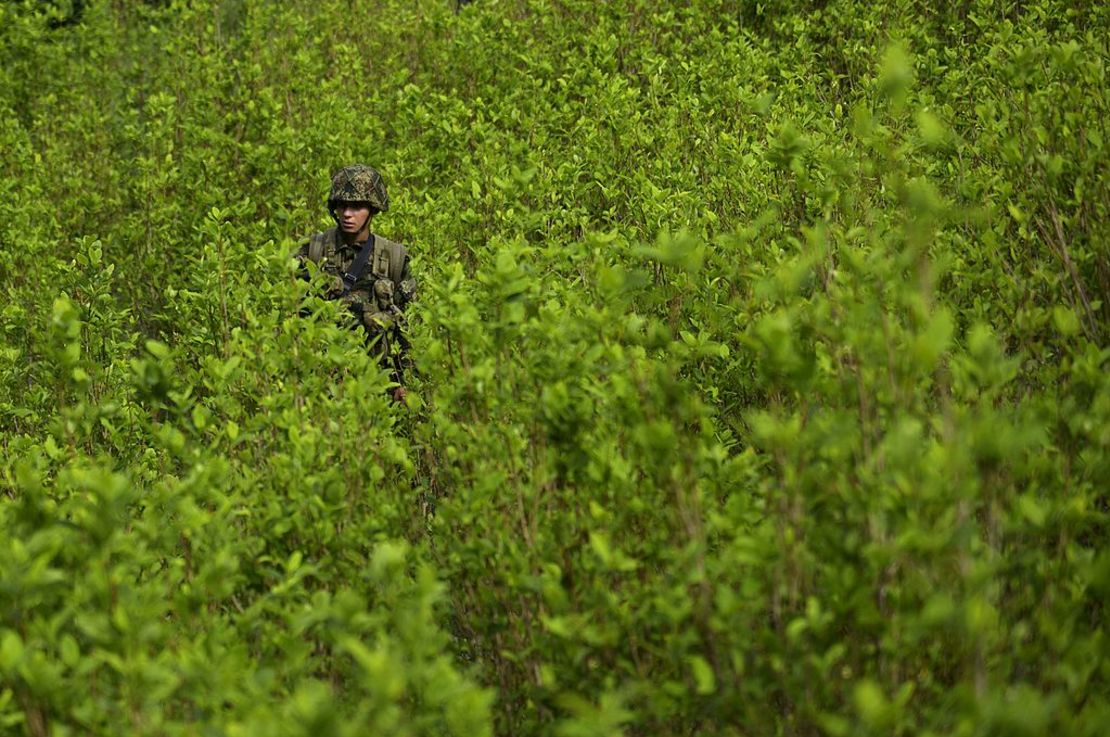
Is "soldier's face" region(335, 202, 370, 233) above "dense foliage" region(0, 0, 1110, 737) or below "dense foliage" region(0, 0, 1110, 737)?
below

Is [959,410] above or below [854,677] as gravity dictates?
above

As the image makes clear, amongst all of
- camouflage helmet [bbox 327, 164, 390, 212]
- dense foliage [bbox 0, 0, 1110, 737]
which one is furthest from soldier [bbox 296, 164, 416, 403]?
dense foliage [bbox 0, 0, 1110, 737]

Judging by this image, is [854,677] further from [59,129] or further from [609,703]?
[59,129]

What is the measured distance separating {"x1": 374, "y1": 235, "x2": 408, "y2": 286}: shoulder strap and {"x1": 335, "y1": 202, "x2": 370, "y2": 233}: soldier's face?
145 millimetres

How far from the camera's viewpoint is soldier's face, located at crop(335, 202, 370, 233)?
5969 millimetres

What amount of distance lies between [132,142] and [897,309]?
7.89 meters

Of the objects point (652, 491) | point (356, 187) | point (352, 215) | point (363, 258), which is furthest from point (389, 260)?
point (652, 491)

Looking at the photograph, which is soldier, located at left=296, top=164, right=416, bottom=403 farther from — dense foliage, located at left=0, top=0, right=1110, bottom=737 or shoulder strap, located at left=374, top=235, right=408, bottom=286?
dense foliage, located at left=0, top=0, right=1110, bottom=737

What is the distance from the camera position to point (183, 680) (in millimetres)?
2512

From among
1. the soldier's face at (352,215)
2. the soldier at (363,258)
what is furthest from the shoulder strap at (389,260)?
the soldier's face at (352,215)

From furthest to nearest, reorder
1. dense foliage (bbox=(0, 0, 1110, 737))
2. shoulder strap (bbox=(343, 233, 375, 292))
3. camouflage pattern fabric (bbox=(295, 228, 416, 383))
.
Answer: shoulder strap (bbox=(343, 233, 375, 292))
camouflage pattern fabric (bbox=(295, 228, 416, 383))
dense foliage (bbox=(0, 0, 1110, 737))

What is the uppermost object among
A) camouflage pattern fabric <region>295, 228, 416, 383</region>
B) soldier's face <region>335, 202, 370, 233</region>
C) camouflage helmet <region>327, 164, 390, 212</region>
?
camouflage helmet <region>327, 164, 390, 212</region>

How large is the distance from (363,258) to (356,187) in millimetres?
397

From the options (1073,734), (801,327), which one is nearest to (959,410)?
(801,327)
